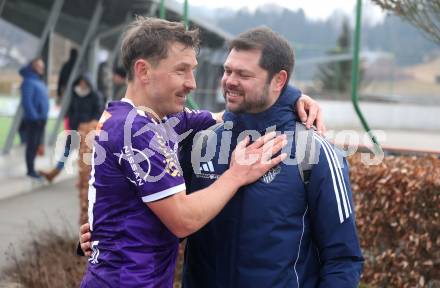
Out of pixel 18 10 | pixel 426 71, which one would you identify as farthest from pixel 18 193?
pixel 426 71

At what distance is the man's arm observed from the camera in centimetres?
235

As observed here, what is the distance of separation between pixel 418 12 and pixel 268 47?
3234 mm

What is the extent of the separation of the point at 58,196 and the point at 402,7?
20.6ft

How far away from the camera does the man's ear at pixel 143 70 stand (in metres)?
2.38

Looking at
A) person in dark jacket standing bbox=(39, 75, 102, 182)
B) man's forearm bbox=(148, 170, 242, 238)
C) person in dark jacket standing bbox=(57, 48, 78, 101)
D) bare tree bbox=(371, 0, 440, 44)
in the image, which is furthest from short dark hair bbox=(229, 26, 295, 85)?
person in dark jacket standing bbox=(57, 48, 78, 101)

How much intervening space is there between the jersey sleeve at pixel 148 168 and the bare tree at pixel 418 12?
3.48m

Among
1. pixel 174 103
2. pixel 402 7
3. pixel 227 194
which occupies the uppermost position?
pixel 402 7

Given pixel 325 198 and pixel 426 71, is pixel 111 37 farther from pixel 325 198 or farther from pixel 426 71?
pixel 426 71

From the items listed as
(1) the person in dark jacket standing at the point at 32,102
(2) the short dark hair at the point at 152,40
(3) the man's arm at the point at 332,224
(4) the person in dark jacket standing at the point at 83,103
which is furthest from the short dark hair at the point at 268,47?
(4) the person in dark jacket standing at the point at 83,103

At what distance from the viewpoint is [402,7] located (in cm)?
531

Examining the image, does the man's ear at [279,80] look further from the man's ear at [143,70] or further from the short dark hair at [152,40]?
the man's ear at [143,70]

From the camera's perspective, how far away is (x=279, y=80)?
2521 mm

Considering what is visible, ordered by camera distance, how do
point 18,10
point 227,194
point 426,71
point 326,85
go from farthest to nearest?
point 326,85
point 426,71
point 18,10
point 227,194

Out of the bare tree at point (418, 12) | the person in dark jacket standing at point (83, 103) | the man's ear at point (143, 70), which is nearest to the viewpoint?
the man's ear at point (143, 70)
